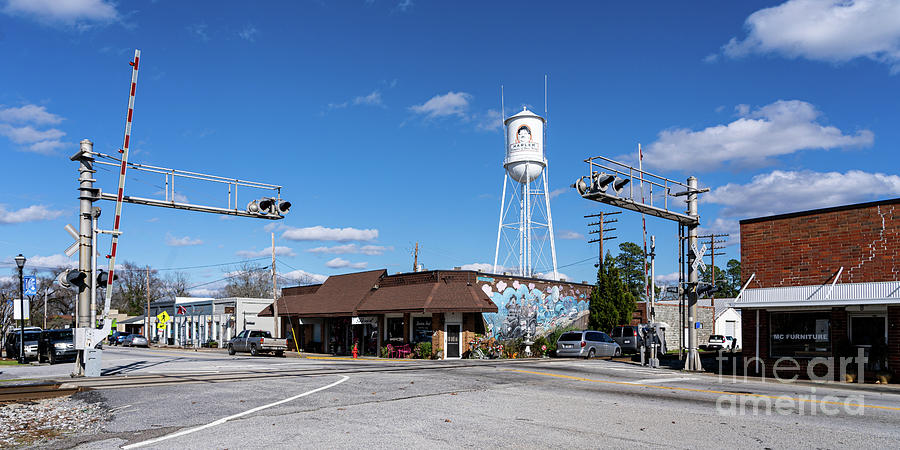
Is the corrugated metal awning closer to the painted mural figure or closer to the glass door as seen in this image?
the painted mural figure

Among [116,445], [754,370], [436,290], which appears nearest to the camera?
[116,445]

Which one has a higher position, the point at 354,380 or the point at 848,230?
the point at 848,230

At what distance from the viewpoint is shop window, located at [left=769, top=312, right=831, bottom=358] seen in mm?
21438

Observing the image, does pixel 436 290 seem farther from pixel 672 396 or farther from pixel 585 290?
pixel 672 396

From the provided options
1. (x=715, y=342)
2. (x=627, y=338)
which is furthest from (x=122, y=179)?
(x=715, y=342)

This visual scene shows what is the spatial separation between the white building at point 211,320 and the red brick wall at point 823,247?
41.0 m

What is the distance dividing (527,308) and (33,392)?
27.7m

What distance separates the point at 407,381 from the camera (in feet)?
60.2

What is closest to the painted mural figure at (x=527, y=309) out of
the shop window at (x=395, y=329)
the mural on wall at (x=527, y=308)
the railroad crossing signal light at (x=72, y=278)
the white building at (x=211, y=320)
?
the mural on wall at (x=527, y=308)

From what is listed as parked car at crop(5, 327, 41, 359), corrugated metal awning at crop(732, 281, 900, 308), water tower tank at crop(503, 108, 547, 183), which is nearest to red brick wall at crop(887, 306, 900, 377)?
corrugated metal awning at crop(732, 281, 900, 308)

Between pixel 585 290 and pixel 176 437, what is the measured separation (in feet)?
124

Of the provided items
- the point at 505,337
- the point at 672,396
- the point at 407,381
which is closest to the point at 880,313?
the point at 672,396

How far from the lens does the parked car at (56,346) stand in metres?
30.9

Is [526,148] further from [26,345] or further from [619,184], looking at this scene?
[26,345]
